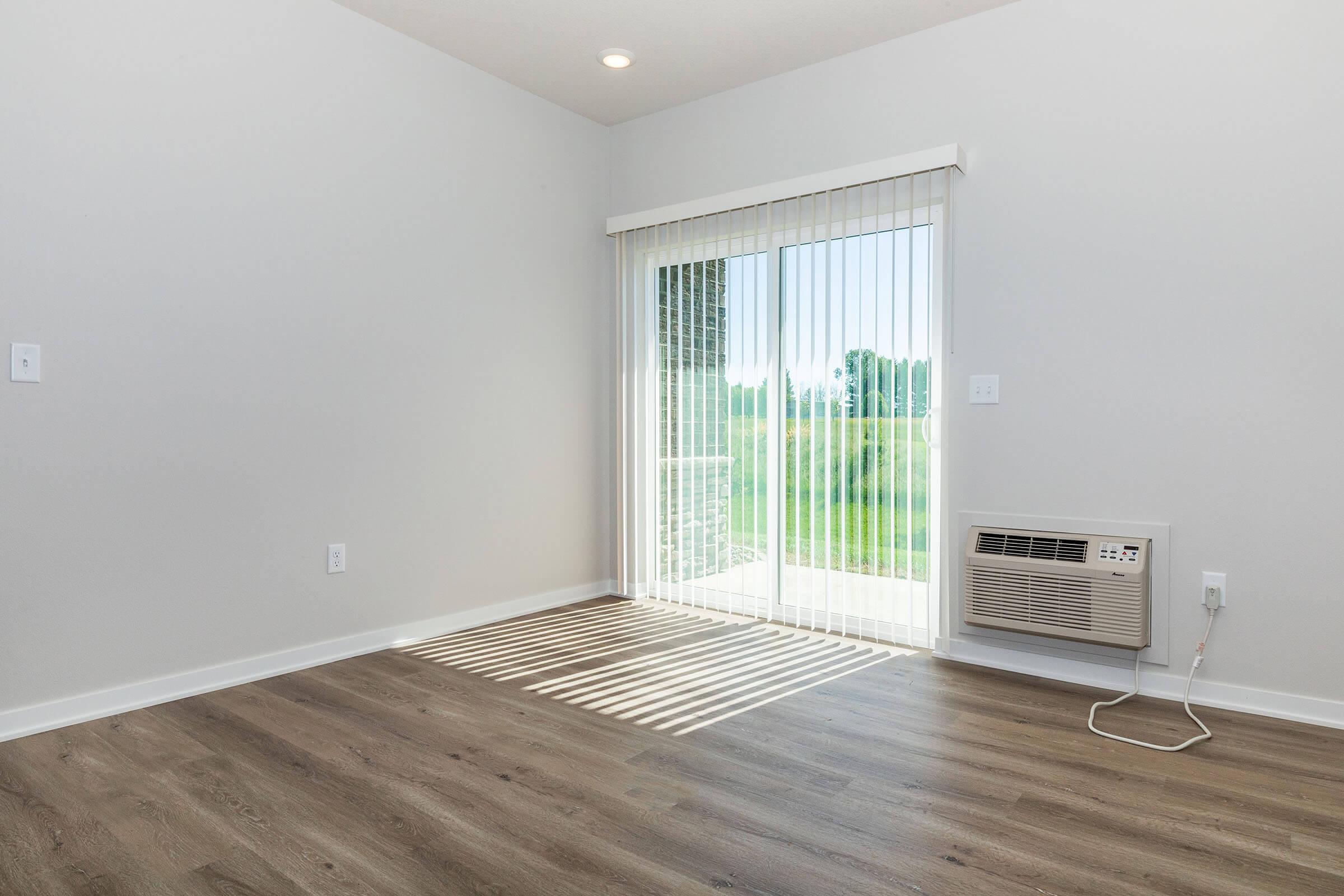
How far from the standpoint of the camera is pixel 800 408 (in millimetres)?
3734

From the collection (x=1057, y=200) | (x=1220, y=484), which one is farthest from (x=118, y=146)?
(x=1220, y=484)

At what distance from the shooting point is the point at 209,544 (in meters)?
2.88

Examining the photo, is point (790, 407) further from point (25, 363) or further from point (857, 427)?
point (25, 363)

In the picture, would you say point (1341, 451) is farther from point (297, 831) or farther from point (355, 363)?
point (355, 363)

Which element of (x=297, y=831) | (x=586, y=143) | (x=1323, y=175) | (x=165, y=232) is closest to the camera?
(x=297, y=831)

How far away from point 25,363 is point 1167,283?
3.83 m

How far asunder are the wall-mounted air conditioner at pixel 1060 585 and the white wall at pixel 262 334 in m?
2.17

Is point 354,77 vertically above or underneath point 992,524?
above

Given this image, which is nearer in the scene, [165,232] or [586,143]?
[165,232]

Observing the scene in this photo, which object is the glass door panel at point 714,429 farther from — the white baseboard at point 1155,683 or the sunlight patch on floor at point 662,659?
the white baseboard at point 1155,683

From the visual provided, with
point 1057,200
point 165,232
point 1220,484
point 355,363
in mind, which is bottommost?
point 1220,484

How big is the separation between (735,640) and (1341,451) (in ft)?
7.54

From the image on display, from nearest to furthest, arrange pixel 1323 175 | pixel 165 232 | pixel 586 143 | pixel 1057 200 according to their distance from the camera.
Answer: pixel 1323 175
pixel 165 232
pixel 1057 200
pixel 586 143

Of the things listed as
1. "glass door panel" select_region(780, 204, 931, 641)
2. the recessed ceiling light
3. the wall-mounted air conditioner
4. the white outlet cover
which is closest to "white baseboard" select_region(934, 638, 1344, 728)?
the wall-mounted air conditioner
